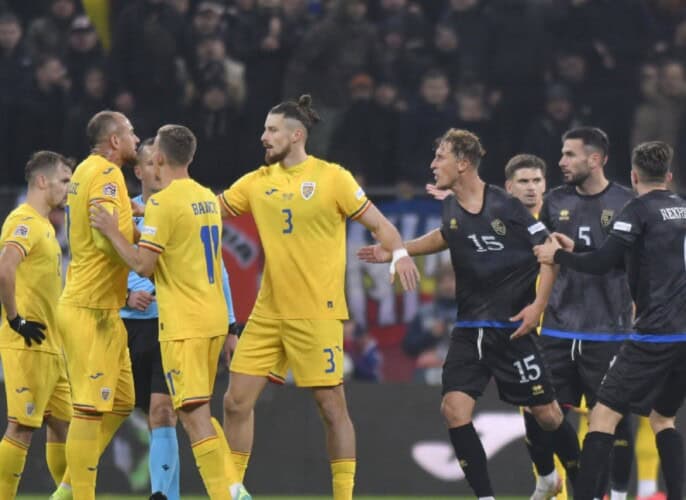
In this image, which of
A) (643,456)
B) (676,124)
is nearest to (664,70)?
(676,124)

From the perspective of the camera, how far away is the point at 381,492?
41.1 ft

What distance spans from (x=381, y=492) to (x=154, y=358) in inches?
132

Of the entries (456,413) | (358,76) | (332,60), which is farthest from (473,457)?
(332,60)

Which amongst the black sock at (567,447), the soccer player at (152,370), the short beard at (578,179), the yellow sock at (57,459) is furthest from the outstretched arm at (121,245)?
the short beard at (578,179)

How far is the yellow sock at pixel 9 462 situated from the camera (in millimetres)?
9609

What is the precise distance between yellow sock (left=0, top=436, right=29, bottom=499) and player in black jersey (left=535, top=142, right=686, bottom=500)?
341 centimetres

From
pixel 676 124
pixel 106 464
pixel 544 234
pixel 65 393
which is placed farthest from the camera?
pixel 676 124

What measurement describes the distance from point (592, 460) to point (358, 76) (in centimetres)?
596

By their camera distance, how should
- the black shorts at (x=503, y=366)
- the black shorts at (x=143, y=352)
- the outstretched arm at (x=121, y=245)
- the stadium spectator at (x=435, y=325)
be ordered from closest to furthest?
the outstretched arm at (x=121, y=245) < the black shorts at (x=503, y=366) < the black shorts at (x=143, y=352) < the stadium spectator at (x=435, y=325)

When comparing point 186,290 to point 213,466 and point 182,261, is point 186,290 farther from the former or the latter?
point 213,466

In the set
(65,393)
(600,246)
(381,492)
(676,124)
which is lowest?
(381,492)

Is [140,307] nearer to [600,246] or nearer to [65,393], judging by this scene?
[65,393]

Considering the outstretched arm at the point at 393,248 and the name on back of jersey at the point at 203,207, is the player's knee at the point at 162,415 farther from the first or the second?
the outstretched arm at the point at 393,248

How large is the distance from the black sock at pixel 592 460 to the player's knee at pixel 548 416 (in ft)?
1.72
